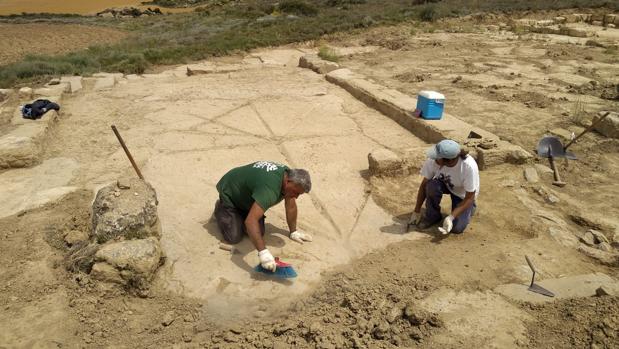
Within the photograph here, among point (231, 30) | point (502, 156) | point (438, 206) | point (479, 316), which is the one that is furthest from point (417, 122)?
point (231, 30)

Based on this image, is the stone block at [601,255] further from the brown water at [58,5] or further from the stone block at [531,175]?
the brown water at [58,5]

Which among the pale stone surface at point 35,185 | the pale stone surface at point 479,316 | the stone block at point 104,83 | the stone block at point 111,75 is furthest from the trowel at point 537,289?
the stone block at point 111,75

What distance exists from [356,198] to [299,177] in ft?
4.72

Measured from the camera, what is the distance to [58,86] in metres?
7.88

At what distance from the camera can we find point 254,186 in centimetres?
331

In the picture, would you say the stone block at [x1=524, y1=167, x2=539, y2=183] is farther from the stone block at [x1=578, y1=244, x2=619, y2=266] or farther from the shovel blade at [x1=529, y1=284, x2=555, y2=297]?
the shovel blade at [x1=529, y1=284, x2=555, y2=297]

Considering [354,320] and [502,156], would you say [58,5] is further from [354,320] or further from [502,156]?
[354,320]

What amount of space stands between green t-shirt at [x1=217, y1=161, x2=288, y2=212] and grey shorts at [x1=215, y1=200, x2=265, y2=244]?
0.17 ft

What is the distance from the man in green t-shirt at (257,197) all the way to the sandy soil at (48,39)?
13154mm

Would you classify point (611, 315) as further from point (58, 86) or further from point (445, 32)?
point (445, 32)

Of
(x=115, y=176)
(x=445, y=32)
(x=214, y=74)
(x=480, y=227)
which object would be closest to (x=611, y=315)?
(x=480, y=227)

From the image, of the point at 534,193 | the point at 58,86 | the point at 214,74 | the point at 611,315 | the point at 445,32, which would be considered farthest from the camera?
the point at 445,32

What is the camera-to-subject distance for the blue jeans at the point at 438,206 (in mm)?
3715

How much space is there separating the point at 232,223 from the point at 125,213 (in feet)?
2.69
